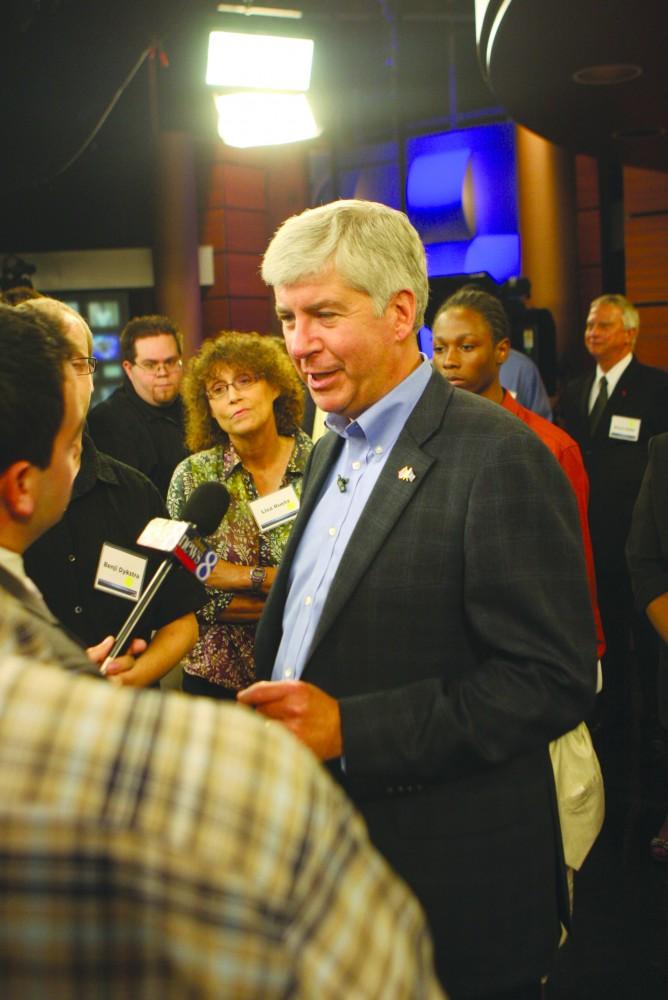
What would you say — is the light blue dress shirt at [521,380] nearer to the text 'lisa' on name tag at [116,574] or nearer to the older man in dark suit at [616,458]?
the older man in dark suit at [616,458]

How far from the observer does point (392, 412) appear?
59.1 inches

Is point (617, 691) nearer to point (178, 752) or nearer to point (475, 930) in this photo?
point (475, 930)

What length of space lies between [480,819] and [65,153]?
491 cm

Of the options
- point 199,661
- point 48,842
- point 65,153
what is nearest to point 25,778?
point 48,842

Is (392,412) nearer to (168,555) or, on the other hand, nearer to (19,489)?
(168,555)

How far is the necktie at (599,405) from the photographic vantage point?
5.06 m

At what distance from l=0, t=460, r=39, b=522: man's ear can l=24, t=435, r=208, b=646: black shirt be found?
1.02 meters

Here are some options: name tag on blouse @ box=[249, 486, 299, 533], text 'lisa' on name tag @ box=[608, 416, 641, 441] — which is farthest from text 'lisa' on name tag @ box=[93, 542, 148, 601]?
text 'lisa' on name tag @ box=[608, 416, 641, 441]

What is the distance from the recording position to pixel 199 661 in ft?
8.52

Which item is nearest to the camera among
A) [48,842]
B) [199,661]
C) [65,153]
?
[48,842]

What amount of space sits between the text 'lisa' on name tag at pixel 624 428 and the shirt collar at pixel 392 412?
3.55m

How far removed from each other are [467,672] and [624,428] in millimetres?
3794

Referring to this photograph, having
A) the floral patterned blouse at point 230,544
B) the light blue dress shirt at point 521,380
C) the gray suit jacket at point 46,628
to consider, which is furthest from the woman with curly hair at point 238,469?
the light blue dress shirt at point 521,380

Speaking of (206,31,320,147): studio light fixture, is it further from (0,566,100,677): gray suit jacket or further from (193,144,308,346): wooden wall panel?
(0,566,100,677): gray suit jacket
